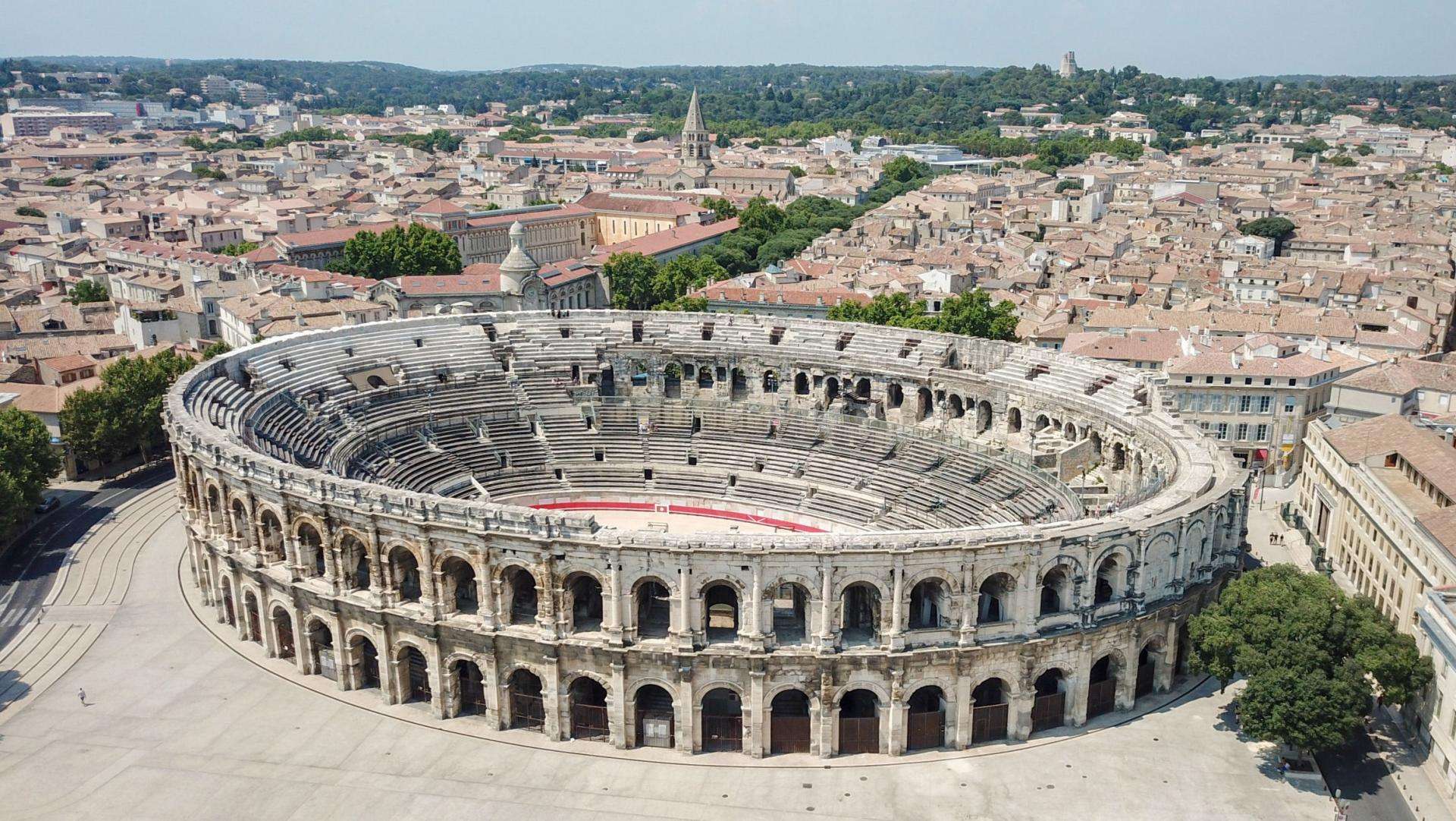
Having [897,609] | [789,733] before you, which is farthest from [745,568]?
[789,733]

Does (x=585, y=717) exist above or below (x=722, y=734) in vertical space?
above

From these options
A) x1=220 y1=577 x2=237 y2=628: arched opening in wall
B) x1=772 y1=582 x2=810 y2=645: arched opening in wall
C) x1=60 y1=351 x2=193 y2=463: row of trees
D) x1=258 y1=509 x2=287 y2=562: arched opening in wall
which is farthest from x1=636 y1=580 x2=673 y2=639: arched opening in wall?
x1=60 y1=351 x2=193 y2=463: row of trees

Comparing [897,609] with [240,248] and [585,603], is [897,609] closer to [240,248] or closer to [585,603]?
[585,603]

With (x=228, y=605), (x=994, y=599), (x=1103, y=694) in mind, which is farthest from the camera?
(x=228, y=605)

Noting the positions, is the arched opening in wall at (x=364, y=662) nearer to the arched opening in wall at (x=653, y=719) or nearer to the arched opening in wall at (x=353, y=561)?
the arched opening in wall at (x=353, y=561)

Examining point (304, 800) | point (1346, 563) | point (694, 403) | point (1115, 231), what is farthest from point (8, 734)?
point (1115, 231)

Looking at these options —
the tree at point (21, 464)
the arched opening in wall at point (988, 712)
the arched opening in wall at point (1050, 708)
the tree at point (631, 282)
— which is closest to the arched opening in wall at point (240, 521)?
the tree at point (21, 464)

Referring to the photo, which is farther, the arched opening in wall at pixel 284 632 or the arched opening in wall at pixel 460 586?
the arched opening in wall at pixel 284 632
